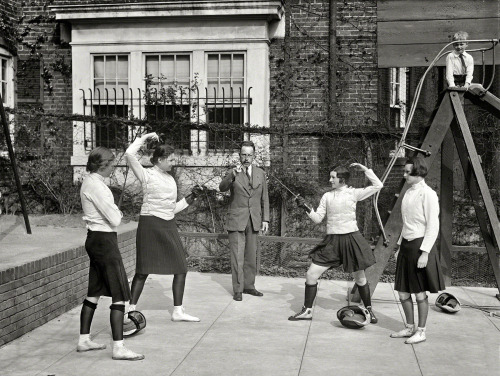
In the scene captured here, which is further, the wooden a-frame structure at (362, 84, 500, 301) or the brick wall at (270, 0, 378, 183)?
the brick wall at (270, 0, 378, 183)

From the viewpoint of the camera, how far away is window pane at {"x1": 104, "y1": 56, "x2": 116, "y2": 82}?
13703 millimetres

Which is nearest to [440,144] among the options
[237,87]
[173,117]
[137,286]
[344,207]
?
[344,207]

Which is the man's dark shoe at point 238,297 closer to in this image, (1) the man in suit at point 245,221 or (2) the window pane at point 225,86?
(1) the man in suit at point 245,221

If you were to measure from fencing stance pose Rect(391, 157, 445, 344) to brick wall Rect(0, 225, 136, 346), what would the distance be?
3.53 meters

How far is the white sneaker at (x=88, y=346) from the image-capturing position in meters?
6.18

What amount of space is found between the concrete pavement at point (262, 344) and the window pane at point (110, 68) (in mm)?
6109

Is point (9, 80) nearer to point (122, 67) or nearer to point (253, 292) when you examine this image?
point (122, 67)

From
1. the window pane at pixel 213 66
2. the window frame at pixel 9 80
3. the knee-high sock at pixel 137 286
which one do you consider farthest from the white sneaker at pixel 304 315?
the window frame at pixel 9 80

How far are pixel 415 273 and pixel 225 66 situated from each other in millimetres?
7631

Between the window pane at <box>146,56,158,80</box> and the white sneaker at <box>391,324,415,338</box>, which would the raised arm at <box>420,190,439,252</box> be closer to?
the white sneaker at <box>391,324,415,338</box>

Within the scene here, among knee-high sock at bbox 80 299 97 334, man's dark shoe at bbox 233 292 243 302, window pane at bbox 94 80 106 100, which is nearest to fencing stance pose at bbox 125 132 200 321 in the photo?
knee-high sock at bbox 80 299 97 334

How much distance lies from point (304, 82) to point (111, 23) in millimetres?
3911

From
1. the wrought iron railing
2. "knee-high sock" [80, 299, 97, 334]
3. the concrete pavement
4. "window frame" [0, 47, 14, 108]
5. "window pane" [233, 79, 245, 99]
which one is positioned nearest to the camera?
the concrete pavement

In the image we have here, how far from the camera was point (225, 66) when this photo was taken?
43.9ft
